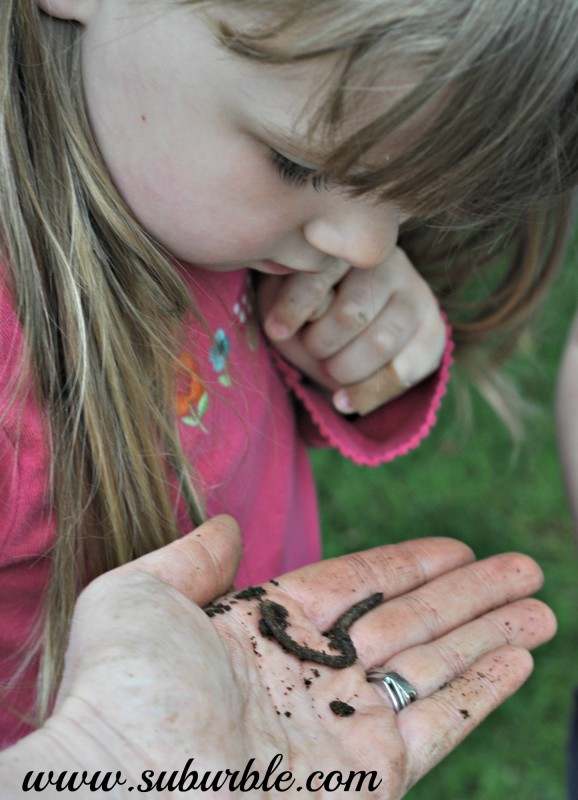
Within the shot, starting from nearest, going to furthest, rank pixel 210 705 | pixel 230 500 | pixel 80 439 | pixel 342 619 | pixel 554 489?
pixel 210 705
pixel 80 439
pixel 342 619
pixel 230 500
pixel 554 489

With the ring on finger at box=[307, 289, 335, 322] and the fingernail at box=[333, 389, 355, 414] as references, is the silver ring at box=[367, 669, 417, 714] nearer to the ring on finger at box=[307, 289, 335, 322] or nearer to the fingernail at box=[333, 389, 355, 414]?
the fingernail at box=[333, 389, 355, 414]

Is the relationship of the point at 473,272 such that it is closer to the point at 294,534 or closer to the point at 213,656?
the point at 294,534

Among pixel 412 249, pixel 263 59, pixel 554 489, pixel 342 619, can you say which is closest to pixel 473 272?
pixel 412 249

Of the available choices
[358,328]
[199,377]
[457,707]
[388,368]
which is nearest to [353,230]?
[199,377]

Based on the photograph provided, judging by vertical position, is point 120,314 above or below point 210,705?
above

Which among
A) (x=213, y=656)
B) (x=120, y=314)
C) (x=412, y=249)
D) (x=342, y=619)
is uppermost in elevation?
(x=120, y=314)

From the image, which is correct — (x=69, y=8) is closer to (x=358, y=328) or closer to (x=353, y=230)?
(x=353, y=230)

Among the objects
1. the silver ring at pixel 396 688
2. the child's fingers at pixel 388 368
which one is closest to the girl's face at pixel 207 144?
the child's fingers at pixel 388 368
